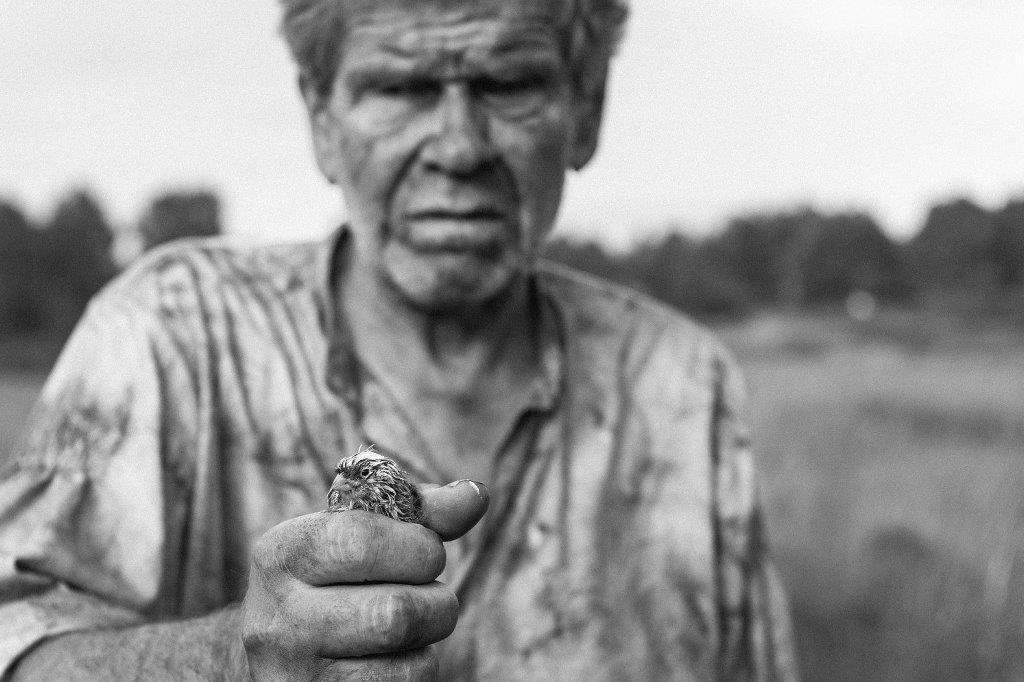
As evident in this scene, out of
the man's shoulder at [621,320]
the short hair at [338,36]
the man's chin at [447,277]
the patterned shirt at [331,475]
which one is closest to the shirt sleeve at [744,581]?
the patterned shirt at [331,475]

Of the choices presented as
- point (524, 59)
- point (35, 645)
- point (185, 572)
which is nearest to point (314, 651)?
point (35, 645)

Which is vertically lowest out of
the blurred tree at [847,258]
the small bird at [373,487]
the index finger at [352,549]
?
the blurred tree at [847,258]

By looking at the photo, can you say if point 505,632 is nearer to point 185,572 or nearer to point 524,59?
point 185,572

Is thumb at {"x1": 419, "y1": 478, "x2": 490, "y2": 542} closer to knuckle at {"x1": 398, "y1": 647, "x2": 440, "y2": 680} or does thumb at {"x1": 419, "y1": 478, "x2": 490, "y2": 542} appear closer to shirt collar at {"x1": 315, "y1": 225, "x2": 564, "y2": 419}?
knuckle at {"x1": 398, "y1": 647, "x2": 440, "y2": 680}

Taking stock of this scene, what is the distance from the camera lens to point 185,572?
2283 millimetres

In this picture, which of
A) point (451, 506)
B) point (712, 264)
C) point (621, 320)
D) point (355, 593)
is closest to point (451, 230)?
point (621, 320)

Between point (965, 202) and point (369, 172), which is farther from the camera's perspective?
A: point (965, 202)

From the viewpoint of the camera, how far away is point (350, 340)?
8.50 feet

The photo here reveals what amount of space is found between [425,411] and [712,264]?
1625 cm

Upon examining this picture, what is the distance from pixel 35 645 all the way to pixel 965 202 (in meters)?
10.9

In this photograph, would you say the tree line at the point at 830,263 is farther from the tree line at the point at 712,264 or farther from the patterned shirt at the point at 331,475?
the patterned shirt at the point at 331,475

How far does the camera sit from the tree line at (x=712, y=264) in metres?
15.0

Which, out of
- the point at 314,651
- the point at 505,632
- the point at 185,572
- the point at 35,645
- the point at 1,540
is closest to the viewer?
the point at 314,651

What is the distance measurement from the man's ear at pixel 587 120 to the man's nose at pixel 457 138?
0.38 meters
